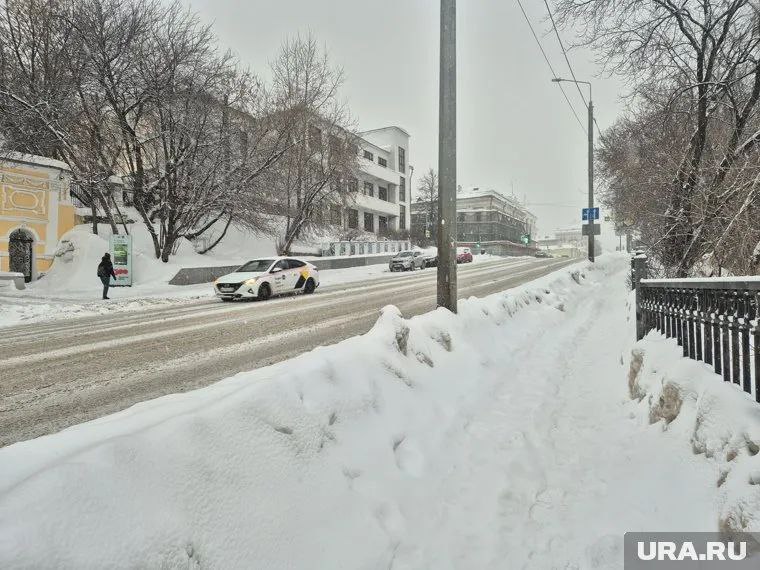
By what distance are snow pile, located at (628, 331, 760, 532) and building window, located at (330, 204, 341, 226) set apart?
29166mm

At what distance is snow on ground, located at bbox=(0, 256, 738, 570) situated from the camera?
1.88 meters

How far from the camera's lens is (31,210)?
20.3 meters

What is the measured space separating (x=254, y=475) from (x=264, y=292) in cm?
1316

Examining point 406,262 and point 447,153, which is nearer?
point 447,153

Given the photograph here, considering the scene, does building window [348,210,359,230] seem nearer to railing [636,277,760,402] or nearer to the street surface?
the street surface

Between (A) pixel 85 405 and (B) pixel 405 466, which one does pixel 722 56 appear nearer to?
(B) pixel 405 466

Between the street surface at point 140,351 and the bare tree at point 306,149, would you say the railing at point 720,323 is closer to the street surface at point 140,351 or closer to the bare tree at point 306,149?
the street surface at point 140,351

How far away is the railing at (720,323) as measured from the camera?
3242mm

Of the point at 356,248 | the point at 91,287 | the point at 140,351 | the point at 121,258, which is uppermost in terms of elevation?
the point at 356,248

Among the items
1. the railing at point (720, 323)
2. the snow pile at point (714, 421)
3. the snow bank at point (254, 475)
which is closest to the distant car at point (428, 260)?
the railing at point (720, 323)

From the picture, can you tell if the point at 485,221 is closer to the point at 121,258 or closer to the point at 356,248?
the point at 356,248

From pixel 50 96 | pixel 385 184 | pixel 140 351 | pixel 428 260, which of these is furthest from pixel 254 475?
pixel 385 184

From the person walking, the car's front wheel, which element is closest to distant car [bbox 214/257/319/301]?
the car's front wheel

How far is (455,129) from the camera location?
741 centimetres
